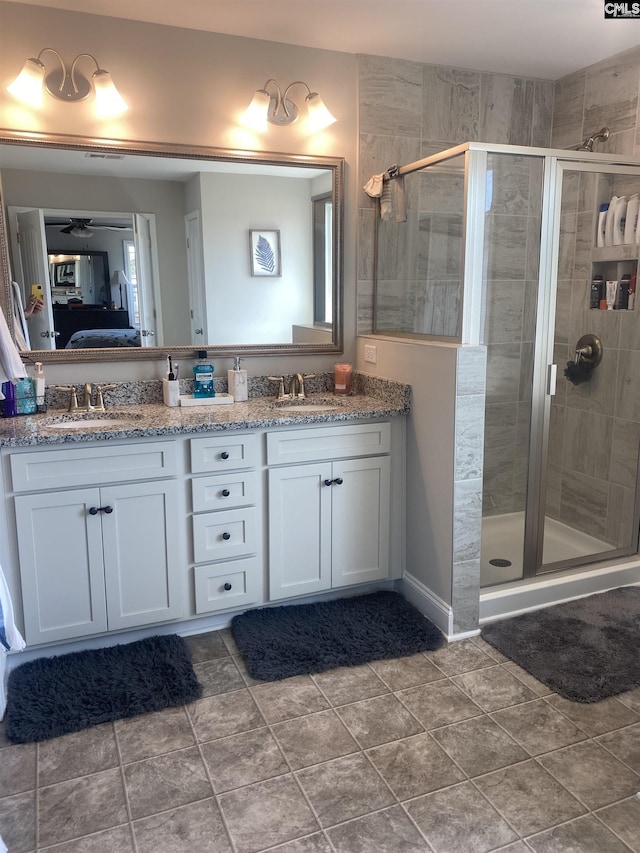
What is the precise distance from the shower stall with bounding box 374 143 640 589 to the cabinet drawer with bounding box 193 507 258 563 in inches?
37.1

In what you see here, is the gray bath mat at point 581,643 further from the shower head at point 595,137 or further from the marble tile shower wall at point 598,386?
the shower head at point 595,137

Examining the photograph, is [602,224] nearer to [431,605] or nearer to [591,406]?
[591,406]

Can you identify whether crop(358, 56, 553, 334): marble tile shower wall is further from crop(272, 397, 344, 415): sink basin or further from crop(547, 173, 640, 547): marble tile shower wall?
crop(547, 173, 640, 547): marble tile shower wall

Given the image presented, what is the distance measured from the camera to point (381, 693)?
229 centimetres

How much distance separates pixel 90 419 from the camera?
8.92 ft

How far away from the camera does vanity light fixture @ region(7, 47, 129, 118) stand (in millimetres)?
2521

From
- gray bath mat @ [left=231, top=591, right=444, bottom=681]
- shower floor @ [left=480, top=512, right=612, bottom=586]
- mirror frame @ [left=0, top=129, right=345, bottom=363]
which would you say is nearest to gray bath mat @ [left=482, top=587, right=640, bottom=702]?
shower floor @ [left=480, top=512, right=612, bottom=586]

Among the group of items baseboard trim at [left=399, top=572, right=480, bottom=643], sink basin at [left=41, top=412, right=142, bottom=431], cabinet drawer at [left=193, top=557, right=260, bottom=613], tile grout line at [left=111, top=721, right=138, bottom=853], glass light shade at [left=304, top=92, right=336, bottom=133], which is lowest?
tile grout line at [left=111, top=721, right=138, bottom=853]

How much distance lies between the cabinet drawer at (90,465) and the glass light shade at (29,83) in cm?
140

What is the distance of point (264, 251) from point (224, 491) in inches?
45.0

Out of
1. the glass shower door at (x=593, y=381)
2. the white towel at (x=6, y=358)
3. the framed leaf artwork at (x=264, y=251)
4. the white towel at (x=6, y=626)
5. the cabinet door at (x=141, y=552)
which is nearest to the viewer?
the white towel at (x=6, y=626)

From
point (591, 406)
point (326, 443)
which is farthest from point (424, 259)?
point (591, 406)

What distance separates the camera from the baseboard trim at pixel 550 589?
2760 mm

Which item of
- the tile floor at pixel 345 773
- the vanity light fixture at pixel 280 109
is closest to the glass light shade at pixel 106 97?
the vanity light fixture at pixel 280 109
